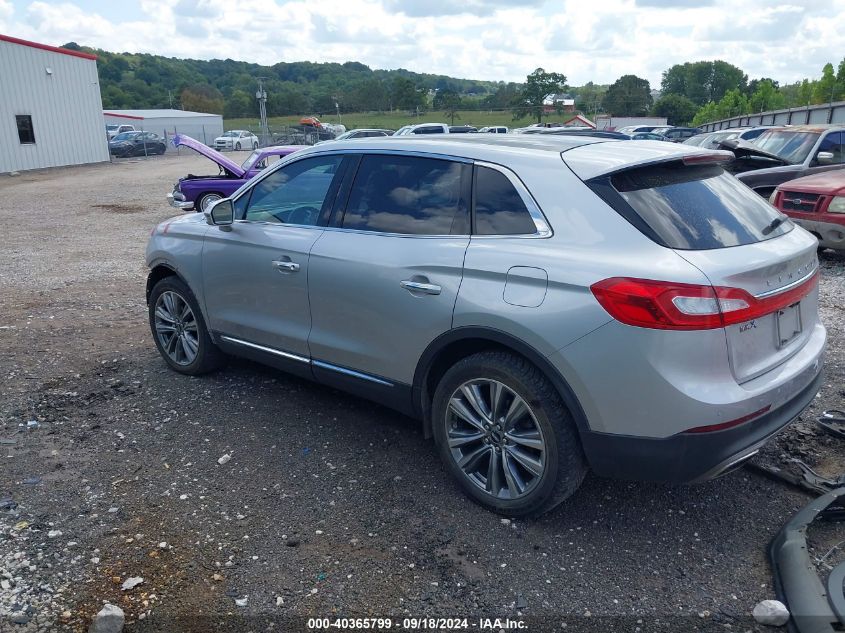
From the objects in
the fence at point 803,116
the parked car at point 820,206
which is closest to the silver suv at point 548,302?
the parked car at point 820,206

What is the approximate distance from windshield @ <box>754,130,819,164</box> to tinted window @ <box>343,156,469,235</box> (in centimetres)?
965

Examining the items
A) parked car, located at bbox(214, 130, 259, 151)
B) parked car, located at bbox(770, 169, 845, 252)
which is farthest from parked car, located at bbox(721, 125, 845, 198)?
parked car, located at bbox(214, 130, 259, 151)

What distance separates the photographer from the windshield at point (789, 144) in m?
11.5

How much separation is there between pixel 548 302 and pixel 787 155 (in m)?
10.4

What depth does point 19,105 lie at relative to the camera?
30375mm

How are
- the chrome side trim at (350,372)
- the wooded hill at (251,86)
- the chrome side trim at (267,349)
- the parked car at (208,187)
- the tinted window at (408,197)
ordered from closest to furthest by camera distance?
the tinted window at (408,197) → the chrome side trim at (350,372) → the chrome side trim at (267,349) → the parked car at (208,187) → the wooded hill at (251,86)

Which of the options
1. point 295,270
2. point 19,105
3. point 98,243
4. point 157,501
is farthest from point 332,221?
point 19,105

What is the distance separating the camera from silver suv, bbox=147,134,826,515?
9.86 ft

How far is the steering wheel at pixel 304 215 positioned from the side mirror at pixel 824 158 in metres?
9.20

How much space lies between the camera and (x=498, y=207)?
361 centimetres

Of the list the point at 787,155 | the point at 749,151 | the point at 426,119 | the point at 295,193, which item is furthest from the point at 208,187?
the point at 426,119

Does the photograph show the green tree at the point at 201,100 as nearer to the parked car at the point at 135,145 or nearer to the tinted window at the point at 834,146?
the parked car at the point at 135,145

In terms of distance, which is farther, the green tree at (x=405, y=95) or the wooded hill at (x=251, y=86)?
the wooded hill at (x=251, y=86)

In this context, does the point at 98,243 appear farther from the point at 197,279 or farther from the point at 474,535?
the point at 474,535
